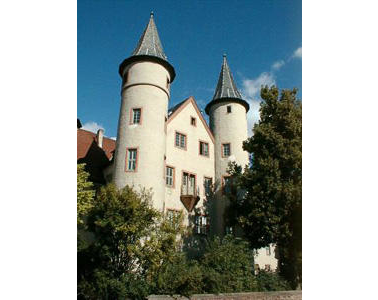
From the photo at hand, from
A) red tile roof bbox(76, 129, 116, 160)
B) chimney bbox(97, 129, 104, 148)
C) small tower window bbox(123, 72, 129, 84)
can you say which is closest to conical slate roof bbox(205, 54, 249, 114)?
small tower window bbox(123, 72, 129, 84)

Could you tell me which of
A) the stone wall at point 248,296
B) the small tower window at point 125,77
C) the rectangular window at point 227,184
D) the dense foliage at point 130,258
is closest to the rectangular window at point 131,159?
the dense foliage at point 130,258

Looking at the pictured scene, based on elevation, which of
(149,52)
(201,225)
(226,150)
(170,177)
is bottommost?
(201,225)

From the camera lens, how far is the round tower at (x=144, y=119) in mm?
23672

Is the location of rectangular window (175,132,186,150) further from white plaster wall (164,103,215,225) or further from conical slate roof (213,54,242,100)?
conical slate roof (213,54,242,100)

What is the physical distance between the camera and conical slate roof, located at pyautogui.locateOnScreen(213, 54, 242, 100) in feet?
111

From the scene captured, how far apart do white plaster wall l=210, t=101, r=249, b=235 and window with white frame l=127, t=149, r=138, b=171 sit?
977 centimetres

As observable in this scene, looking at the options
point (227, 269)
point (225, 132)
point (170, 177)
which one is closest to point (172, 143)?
point (170, 177)

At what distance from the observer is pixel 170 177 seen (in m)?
27.3

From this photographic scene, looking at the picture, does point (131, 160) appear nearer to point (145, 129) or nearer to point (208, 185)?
point (145, 129)

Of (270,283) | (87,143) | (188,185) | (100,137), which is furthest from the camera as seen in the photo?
(100,137)

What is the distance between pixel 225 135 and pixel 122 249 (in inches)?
730
